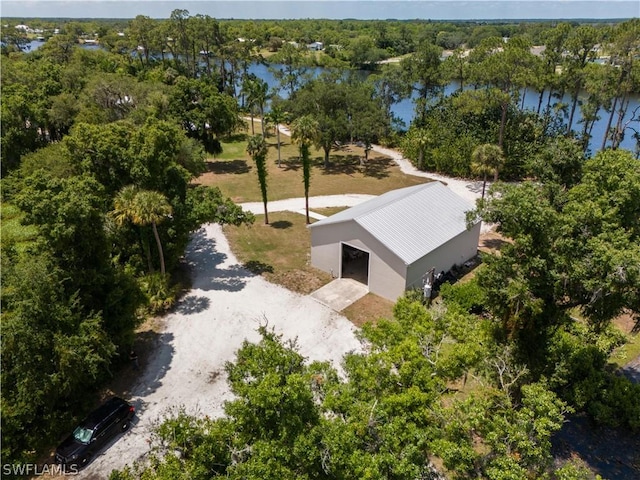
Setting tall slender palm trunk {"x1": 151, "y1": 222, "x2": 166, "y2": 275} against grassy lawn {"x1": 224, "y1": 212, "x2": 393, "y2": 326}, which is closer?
tall slender palm trunk {"x1": 151, "y1": 222, "x2": 166, "y2": 275}

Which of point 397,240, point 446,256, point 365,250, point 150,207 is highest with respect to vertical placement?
point 150,207

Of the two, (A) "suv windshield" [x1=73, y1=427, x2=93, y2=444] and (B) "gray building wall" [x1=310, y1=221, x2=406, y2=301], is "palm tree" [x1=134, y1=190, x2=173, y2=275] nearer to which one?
(B) "gray building wall" [x1=310, y1=221, x2=406, y2=301]

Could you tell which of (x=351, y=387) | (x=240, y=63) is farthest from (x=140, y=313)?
(x=240, y=63)

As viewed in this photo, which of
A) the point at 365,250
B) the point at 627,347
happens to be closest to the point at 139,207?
the point at 365,250

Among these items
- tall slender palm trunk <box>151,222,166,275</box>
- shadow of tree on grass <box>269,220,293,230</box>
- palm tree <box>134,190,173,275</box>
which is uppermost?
palm tree <box>134,190,173,275</box>

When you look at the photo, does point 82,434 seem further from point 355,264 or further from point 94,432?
point 355,264

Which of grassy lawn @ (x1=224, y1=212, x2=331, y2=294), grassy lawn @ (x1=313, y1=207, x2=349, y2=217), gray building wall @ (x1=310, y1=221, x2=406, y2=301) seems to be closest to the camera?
gray building wall @ (x1=310, y1=221, x2=406, y2=301)

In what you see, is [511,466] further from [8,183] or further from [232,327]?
[8,183]

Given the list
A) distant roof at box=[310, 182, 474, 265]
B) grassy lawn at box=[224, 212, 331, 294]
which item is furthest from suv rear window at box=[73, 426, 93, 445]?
distant roof at box=[310, 182, 474, 265]
